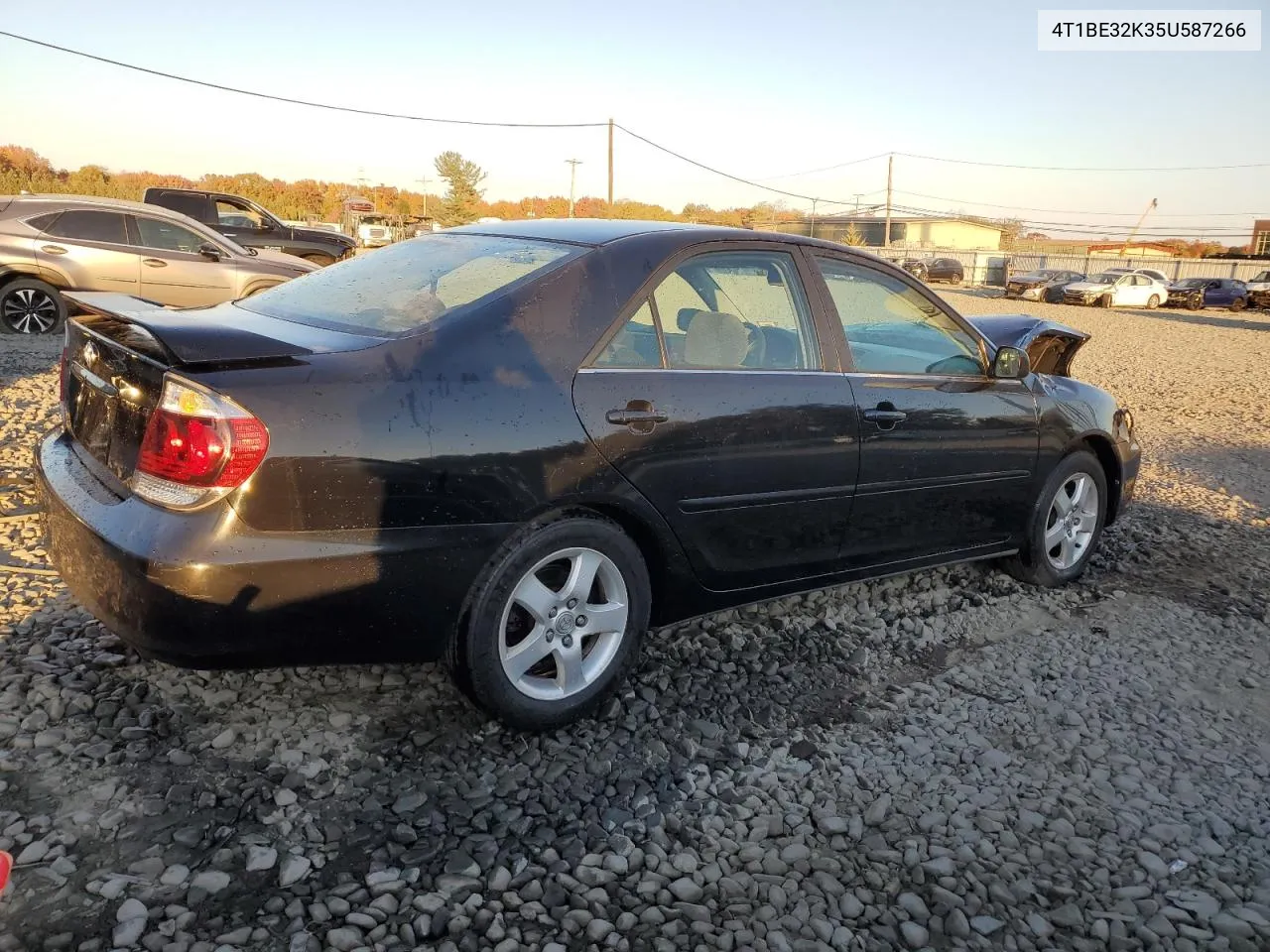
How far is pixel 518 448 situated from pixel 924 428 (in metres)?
1.91

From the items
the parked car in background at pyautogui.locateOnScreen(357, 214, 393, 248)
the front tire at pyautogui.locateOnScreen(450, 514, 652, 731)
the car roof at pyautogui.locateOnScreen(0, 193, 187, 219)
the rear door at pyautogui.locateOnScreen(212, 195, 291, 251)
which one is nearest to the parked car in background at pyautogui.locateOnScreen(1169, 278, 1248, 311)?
the parked car in background at pyautogui.locateOnScreen(357, 214, 393, 248)

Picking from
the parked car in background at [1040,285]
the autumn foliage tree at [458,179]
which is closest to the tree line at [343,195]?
the autumn foliage tree at [458,179]

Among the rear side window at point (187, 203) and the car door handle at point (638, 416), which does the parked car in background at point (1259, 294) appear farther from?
the car door handle at point (638, 416)

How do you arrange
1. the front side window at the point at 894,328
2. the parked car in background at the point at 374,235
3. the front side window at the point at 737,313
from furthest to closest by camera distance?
1. the parked car in background at the point at 374,235
2. the front side window at the point at 894,328
3. the front side window at the point at 737,313

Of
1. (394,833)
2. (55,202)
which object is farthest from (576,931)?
(55,202)

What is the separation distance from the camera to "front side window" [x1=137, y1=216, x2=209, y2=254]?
34.1 feet

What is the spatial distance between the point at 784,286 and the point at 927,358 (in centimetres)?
84

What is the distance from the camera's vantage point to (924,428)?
384 cm

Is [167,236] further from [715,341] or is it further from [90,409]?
[715,341]

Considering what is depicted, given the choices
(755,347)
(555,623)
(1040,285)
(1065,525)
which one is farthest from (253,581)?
(1040,285)

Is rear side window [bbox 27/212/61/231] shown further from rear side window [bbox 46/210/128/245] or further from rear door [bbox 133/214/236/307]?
rear door [bbox 133/214/236/307]

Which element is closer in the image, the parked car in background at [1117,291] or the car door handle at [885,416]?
the car door handle at [885,416]

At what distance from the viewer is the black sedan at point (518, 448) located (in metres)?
2.44

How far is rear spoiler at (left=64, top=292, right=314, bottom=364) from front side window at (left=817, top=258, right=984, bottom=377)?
216 cm
